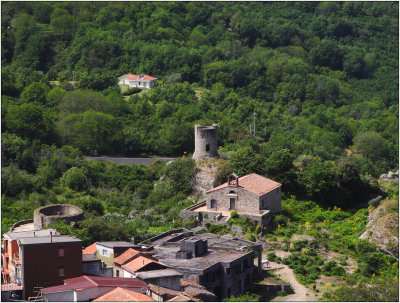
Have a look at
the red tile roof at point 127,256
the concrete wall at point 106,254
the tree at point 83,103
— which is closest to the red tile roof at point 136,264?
the red tile roof at point 127,256

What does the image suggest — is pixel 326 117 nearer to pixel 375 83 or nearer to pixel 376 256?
pixel 375 83

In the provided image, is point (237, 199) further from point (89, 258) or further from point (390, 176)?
point (390, 176)

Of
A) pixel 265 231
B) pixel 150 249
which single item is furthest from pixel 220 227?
pixel 150 249

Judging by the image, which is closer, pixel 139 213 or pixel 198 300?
pixel 198 300

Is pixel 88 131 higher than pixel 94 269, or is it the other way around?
pixel 88 131

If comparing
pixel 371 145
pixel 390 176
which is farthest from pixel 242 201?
pixel 371 145

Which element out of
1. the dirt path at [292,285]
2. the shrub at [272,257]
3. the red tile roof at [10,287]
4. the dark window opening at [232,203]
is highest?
the dark window opening at [232,203]

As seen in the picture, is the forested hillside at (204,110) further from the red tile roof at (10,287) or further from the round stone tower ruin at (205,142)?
the red tile roof at (10,287)
